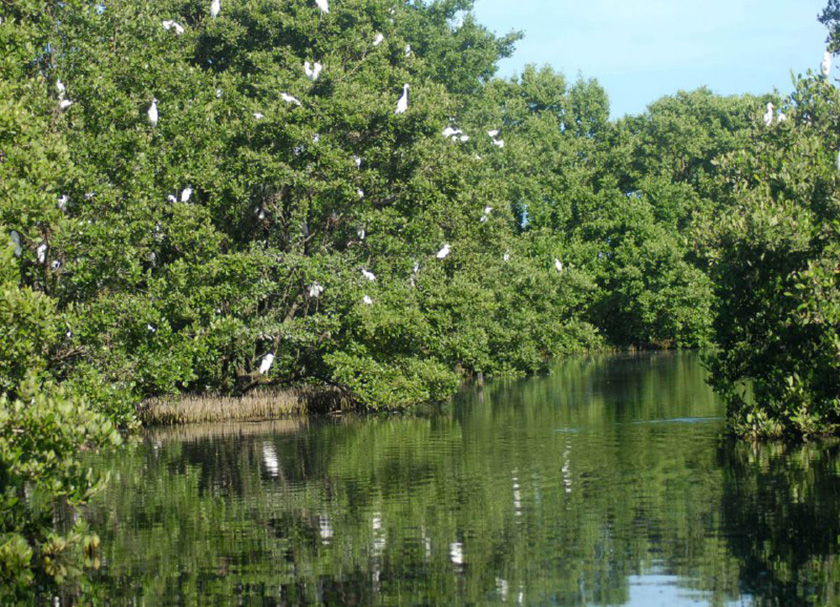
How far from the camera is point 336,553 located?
608 inches

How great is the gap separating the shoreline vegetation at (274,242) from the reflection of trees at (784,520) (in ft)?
6.89

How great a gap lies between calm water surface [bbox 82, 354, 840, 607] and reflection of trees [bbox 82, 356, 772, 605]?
50mm

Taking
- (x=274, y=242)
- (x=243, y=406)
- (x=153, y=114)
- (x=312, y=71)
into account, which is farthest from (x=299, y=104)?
(x=243, y=406)

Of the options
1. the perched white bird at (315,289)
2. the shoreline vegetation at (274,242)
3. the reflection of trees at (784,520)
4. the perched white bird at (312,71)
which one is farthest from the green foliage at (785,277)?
the perched white bird at (312,71)

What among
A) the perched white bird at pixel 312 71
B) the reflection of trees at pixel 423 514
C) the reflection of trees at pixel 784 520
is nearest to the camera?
the reflection of trees at pixel 784 520

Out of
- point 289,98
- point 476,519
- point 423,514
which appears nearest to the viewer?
point 476,519

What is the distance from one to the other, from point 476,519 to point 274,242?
918 inches

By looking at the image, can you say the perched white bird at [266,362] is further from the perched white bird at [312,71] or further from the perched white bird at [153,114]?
the perched white bird at [312,71]

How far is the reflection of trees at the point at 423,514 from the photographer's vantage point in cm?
1367

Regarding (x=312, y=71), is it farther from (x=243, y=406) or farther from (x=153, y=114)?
(x=243, y=406)

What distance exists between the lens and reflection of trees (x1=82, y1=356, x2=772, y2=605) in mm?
13672

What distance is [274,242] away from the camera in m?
39.5

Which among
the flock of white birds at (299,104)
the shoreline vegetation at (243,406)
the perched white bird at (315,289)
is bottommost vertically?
the shoreline vegetation at (243,406)

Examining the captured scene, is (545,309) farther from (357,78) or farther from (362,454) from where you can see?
(362,454)
